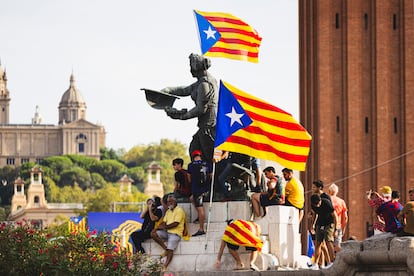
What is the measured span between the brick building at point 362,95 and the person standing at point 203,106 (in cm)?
4133

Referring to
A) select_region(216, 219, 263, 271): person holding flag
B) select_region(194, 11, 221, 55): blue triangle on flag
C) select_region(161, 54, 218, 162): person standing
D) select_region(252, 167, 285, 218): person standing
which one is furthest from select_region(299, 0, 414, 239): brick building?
select_region(216, 219, 263, 271): person holding flag

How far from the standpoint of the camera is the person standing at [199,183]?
31297 mm

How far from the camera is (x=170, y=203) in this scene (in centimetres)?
3122

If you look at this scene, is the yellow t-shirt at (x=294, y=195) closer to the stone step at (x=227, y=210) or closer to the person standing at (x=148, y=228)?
the stone step at (x=227, y=210)

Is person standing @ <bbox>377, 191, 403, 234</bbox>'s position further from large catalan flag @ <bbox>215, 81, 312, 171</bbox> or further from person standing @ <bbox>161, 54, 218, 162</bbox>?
person standing @ <bbox>161, 54, 218, 162</bbox>

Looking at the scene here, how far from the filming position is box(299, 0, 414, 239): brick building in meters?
73.7

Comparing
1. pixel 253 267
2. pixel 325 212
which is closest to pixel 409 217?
pixel 253 267

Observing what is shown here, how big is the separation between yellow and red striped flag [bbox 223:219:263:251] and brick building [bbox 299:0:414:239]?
43771mm

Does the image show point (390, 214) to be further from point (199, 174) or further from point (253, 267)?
point (199, 174)

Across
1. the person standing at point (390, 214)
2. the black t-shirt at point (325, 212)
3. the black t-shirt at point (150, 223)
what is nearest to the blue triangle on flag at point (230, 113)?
the black t-shirt at point (150, 223)

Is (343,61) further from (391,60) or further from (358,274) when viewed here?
(358,274)

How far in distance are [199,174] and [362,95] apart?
4291cm

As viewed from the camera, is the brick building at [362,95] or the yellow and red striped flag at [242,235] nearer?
the yellow and red striped flag at [242,235]

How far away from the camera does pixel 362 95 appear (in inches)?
2908
